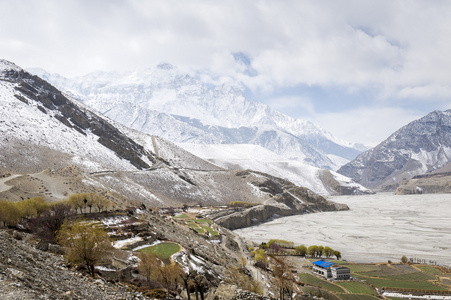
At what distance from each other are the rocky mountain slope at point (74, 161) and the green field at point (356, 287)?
5947 centimetres

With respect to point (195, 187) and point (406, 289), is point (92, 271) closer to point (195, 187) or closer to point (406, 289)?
point (406, 289)

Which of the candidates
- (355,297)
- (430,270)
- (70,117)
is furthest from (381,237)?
(70,117)

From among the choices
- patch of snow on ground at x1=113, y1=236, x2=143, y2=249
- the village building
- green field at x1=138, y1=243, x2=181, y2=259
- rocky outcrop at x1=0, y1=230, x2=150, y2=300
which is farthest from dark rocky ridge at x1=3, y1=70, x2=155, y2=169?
rocky outcrop at x1=0, y1=230, x2=150, y2=300

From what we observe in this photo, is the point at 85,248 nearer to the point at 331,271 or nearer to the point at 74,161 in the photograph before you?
the point at 331,271

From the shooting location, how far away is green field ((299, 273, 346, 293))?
51.6 meters

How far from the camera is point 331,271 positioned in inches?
2317

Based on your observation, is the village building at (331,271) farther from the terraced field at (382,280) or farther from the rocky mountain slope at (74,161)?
the rocky mountain slope at (74,161)

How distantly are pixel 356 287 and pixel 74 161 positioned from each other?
402 feet

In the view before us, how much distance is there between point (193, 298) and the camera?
96.2ft

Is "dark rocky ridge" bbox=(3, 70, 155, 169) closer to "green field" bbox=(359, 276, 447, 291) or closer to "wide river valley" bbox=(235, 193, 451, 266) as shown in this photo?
"wide river valley" bbox=(235, 193, 451, 266)

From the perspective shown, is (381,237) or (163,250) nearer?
(163,250)

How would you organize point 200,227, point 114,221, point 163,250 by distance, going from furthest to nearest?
point 200,227
point 114,221
point 163,250

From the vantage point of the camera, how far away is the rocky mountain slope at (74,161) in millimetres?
101750

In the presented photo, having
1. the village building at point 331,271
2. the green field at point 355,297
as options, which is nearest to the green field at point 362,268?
the village building at point 331,271
